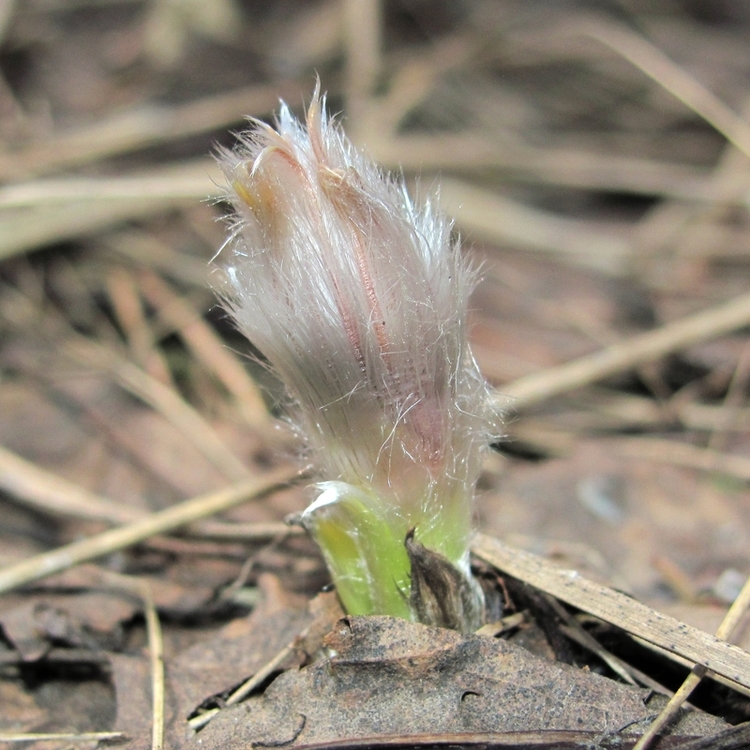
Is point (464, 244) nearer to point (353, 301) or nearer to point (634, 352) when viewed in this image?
point (634, 352)

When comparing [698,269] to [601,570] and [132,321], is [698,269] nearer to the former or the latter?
[601,570]

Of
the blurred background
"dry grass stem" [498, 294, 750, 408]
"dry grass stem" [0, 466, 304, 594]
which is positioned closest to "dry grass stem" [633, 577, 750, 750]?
the blurred background

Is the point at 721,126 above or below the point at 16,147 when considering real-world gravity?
below

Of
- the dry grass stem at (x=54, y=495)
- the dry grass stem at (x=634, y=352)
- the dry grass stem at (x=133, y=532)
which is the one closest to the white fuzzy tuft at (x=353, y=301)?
the dry grass stem at (x=133, y=532)

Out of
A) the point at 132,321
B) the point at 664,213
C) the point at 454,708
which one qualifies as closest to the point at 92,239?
the point at 132,321

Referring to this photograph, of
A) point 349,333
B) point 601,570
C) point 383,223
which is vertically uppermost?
point 383,223

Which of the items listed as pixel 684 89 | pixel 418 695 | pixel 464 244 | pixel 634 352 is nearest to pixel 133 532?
pixel 418 695

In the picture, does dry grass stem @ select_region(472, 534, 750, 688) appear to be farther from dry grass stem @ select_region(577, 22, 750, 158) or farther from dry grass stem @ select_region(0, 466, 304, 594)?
dry grass stem @ select_region(577, 22, 750, 158)
